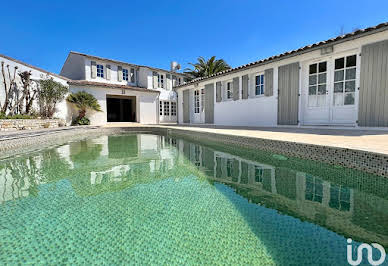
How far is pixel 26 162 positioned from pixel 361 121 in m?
9.23

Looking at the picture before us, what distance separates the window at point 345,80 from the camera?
5895 mm

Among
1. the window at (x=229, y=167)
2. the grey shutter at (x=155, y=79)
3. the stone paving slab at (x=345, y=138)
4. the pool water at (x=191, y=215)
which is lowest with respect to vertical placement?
the pool water at (x=191, y=215)

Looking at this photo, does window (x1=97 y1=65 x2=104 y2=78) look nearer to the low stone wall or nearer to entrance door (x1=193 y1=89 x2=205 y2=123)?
the low stone wall

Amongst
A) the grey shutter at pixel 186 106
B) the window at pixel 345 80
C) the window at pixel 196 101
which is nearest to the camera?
the window at pixel 345 80

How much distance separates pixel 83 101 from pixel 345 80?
1513 cm

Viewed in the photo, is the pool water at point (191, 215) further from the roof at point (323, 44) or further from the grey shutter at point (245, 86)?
the grey shutter at point (245, 86)

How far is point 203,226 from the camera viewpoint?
1.65 metres

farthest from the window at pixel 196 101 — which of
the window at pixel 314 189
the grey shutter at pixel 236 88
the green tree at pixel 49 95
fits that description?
the window at pixel 314 189

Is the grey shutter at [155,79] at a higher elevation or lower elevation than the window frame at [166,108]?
higher

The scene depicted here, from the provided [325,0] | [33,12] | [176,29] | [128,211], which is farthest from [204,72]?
[128,211]

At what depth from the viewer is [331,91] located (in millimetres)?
6375

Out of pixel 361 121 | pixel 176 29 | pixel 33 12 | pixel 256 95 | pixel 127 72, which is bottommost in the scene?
pixel 361 121

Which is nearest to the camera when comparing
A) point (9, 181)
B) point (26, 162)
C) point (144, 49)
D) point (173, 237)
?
point (173, 237)

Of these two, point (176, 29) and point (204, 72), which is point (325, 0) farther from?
point (176, 29)
